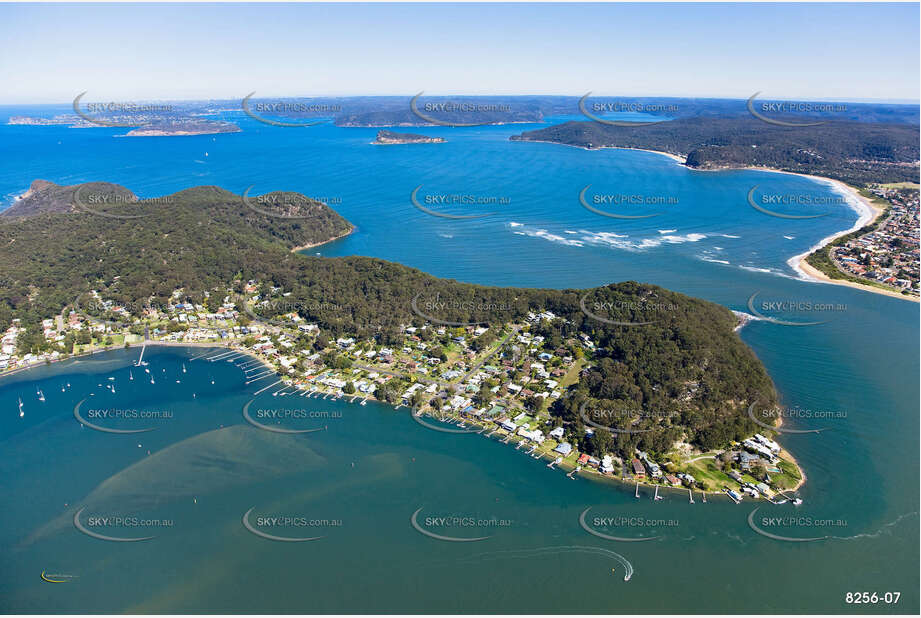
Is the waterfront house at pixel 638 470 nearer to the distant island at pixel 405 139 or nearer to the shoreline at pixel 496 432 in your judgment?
the shoreline at pixel 496 432

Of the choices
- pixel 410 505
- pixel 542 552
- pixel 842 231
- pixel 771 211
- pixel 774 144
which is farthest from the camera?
pixel 774 144

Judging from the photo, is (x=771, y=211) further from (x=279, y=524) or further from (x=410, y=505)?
(x=279, y=524)

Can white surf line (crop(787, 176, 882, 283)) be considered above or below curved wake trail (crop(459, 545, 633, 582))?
above

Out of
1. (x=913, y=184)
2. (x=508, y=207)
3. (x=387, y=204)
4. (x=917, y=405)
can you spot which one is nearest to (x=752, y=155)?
(x=913, y=184)

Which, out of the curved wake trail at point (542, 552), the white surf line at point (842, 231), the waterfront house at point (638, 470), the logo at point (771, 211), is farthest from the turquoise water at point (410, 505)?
the logo at point (771, 211)

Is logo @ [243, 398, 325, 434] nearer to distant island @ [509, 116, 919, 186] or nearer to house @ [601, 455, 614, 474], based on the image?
house @ [601, 455, 614, 474]

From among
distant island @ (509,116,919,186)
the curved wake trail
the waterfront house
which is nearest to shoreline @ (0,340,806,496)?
the waterfront house

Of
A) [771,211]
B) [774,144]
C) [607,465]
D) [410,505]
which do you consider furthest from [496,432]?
[774,144]

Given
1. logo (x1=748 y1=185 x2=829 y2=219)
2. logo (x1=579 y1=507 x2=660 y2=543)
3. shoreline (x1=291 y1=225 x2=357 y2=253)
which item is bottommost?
logo (x1=579 y1=507 x2=660 y2=543)

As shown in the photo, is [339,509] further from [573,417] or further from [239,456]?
[573,417]

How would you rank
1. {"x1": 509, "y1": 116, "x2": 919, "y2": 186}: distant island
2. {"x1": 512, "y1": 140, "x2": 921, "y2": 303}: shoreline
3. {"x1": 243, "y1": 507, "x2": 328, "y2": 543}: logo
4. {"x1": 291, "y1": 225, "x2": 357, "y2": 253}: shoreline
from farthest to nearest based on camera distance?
1. {"x1": 509, "y1": 116, "x2": 919, "y2": 186}: distant island
2. {"x1": 291, "y1": 225, "x2": 357, "y2": 253}: shoreline
3. {"x1": 512, "y1": 140, "x2": 921, "y2": 303}: shoreline
4. {"x1": 243, "y1": 507, "x2": 328, "y2": 543}: logo

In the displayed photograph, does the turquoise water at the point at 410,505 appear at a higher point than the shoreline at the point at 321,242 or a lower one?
lower
